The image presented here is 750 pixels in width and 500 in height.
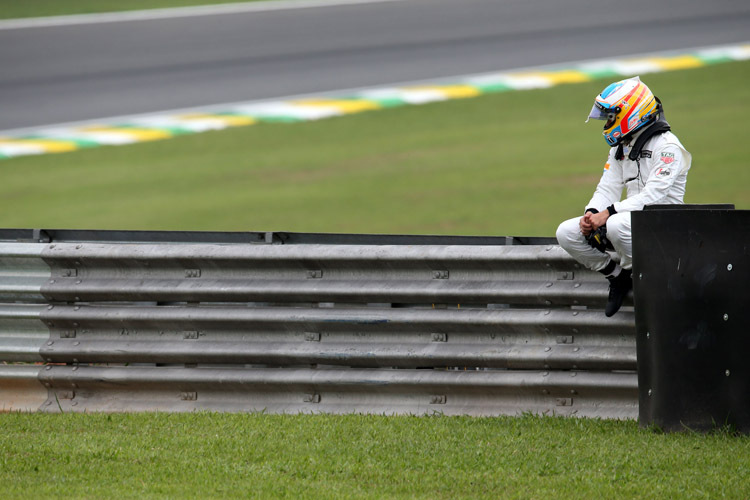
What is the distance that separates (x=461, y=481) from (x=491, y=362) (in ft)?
4.47

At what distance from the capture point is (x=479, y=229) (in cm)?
1277

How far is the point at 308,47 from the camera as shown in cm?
2058

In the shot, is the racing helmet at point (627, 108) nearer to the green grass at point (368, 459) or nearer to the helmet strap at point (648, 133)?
the helmet strap at point (648, 133)

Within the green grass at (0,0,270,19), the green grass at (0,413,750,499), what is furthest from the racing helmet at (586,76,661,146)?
the green grass at (0,0,270,19)

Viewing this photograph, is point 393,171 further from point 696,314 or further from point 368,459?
point 368,459

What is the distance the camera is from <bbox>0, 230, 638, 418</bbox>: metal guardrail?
557 centimetres

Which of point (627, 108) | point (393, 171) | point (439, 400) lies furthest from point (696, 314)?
point (393, 171)

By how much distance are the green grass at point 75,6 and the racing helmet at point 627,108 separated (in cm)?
1968

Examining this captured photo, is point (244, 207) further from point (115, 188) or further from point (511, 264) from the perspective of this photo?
point (511, 264)

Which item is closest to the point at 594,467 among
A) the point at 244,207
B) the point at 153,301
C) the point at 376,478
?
the point at 376,478

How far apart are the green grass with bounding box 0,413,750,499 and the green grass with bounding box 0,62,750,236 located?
7.42 m

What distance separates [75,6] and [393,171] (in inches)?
465

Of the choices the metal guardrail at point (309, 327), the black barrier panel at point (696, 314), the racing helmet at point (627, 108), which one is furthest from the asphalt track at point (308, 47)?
the black barrier panel at point (696, 314)

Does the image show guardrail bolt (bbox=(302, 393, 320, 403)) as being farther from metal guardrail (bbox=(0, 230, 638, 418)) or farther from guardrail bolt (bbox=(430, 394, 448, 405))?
guardrail bolt (bbox=(430, 394, 448, 405))
